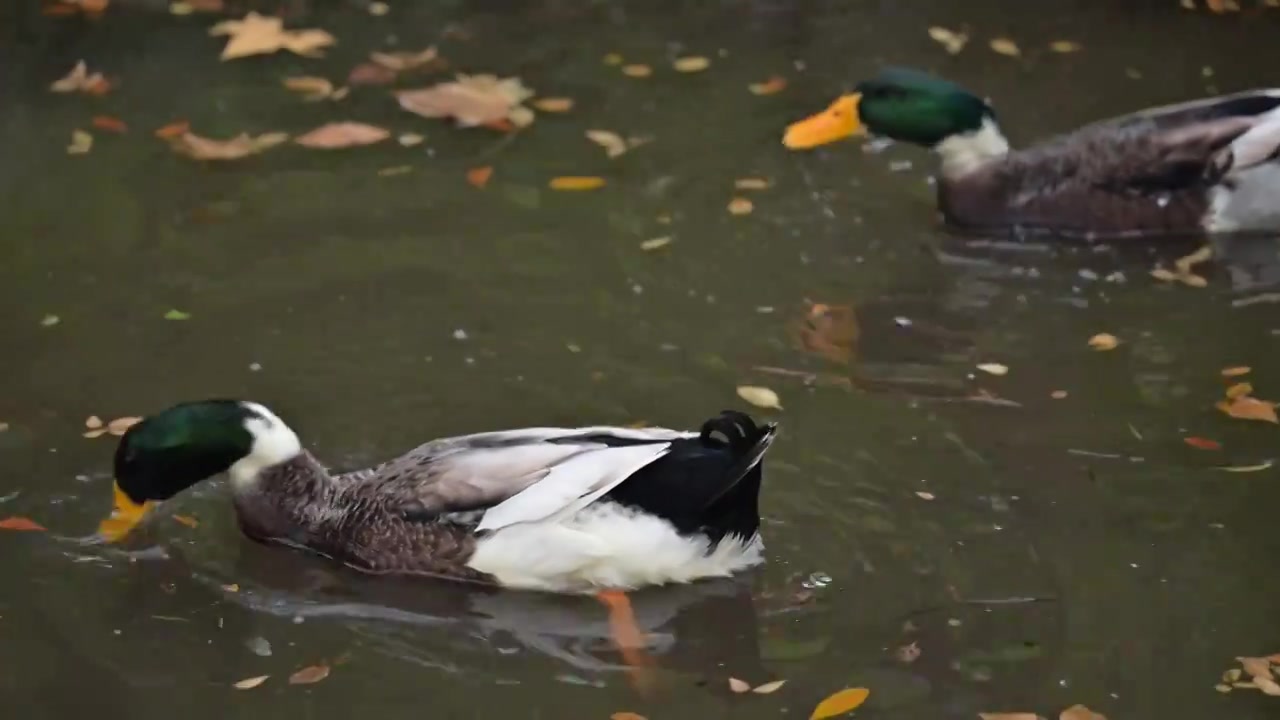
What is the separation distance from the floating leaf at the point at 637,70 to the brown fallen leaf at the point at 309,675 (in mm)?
4917

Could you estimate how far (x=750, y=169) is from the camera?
7.39m

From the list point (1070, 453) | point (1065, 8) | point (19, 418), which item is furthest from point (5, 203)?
point (1065, 8)

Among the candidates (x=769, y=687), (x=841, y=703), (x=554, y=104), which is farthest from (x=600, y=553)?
(x=554, y=104)

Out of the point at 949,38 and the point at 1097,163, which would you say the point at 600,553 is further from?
the point at 949,38

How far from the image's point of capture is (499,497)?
4430 millimetres

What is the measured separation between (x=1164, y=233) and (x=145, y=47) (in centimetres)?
524

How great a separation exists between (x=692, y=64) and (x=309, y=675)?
5198 millimetres

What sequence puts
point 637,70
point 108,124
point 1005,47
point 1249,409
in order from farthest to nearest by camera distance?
point 1005,47 < point 637,70 < point 108,124 < point 1249,409

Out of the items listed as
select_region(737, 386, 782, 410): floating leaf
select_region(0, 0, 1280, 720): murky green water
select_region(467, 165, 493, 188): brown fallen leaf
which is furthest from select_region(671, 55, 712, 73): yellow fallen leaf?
select_region(737, 386, 782, 410): floating leaf

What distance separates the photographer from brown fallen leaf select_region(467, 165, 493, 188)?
7230 millimetres

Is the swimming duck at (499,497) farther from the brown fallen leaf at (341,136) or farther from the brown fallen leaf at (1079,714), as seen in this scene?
the brown fallen leaf at (341,136)

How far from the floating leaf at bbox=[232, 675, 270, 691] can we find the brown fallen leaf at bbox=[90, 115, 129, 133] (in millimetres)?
4242

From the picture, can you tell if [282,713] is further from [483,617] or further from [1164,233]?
[1164,233]

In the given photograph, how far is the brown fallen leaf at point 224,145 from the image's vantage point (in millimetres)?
7484
